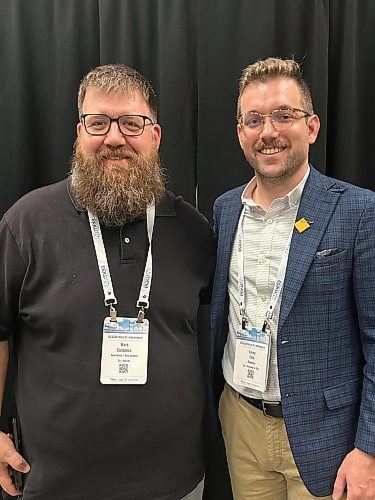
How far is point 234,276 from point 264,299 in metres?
0.15

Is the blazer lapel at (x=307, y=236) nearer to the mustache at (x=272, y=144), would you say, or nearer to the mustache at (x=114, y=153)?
the mustache at (x=272, y=144)

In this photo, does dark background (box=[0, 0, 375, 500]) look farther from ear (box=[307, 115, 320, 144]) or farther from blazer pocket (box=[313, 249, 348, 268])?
blazer pocket (box=[313, 249, 348, 268])

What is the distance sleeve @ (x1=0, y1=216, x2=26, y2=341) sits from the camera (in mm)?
1337

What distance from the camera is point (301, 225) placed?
1.36 m

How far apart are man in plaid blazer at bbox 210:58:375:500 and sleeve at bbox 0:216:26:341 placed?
0.62m

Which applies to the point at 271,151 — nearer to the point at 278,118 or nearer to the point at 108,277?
the point at 278,118

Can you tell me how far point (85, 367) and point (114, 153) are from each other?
2.08 ft

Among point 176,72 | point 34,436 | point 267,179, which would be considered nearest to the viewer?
point 34,436

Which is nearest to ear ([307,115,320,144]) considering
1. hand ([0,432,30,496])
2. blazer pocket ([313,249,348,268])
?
blazer pocket ([313,249,348,268])

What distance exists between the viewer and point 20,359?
4.63 ft

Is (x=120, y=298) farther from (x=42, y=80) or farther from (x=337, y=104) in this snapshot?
(x=337, y=104)

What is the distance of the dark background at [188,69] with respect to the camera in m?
1.92

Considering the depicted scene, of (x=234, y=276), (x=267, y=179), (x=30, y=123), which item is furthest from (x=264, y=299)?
(x=30, y=123)

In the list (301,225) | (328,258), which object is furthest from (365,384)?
(301,225)
